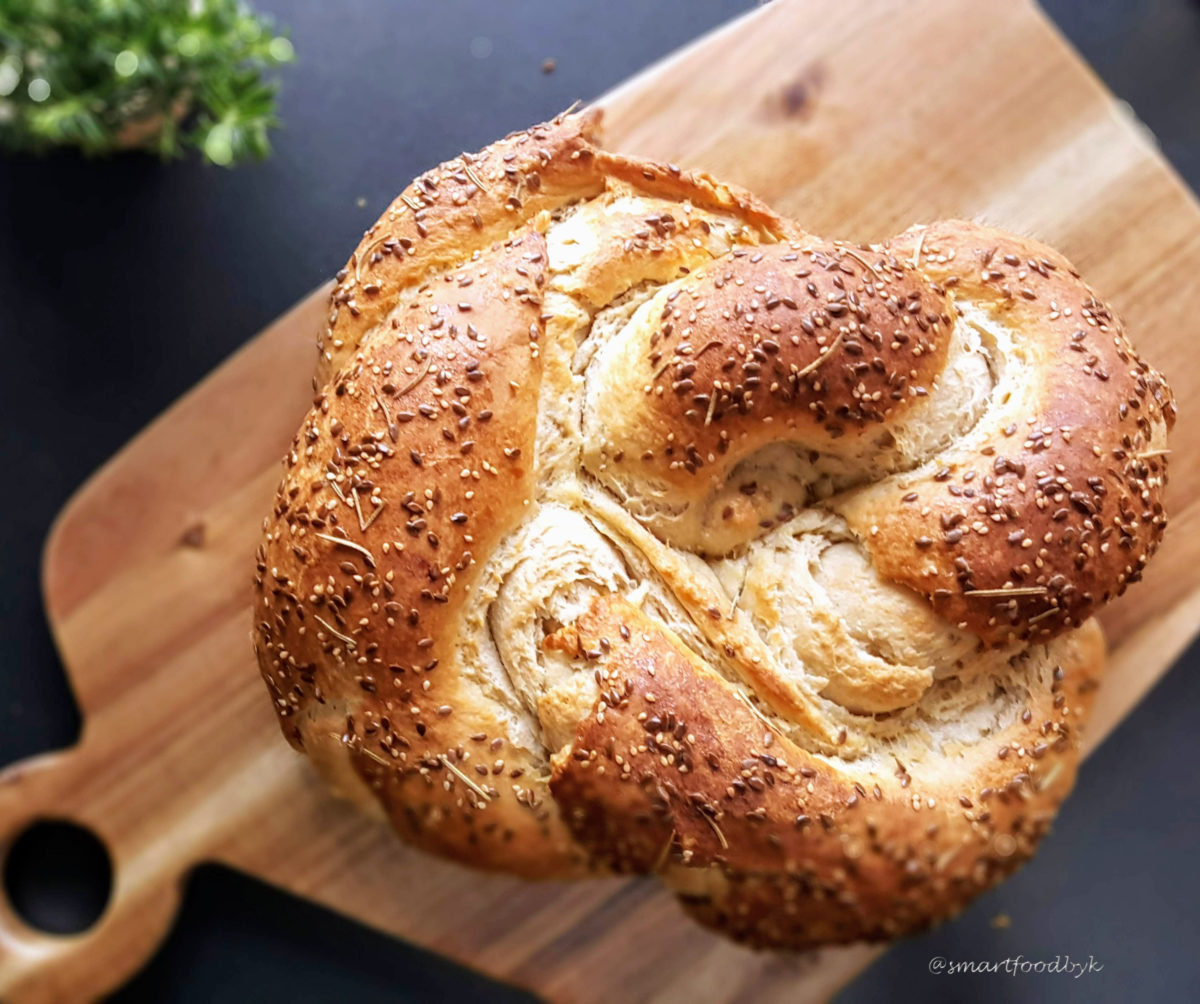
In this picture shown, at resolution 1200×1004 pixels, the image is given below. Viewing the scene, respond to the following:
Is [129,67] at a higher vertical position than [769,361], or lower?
higher

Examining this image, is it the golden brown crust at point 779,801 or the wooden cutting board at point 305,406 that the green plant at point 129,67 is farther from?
the golden brown crust at point 779,801

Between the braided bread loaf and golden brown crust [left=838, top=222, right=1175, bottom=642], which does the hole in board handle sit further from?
golden brown crust [left=838, top=222, right=1175, bottom=642]

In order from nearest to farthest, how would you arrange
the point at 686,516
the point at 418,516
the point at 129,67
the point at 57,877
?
1. the point at 418,516
2. the point at 686,516
3. the point at 129,67
4. the point at 57,877

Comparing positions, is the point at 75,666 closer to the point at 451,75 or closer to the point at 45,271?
the point at 45,271

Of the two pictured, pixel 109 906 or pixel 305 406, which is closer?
pixel 305 406

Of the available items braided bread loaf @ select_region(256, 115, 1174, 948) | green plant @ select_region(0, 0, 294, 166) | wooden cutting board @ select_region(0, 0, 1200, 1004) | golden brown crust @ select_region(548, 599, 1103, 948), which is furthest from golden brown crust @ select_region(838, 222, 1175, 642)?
green plant @ select_region(0, 0, 294, 166)

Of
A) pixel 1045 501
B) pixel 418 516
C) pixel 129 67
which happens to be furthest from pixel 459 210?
pixel 1045 501

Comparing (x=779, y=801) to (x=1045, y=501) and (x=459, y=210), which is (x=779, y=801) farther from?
(x=459, y=210)

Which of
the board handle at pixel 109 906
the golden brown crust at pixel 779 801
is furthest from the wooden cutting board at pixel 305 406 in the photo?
the golden brown crust at pixel 779 801
